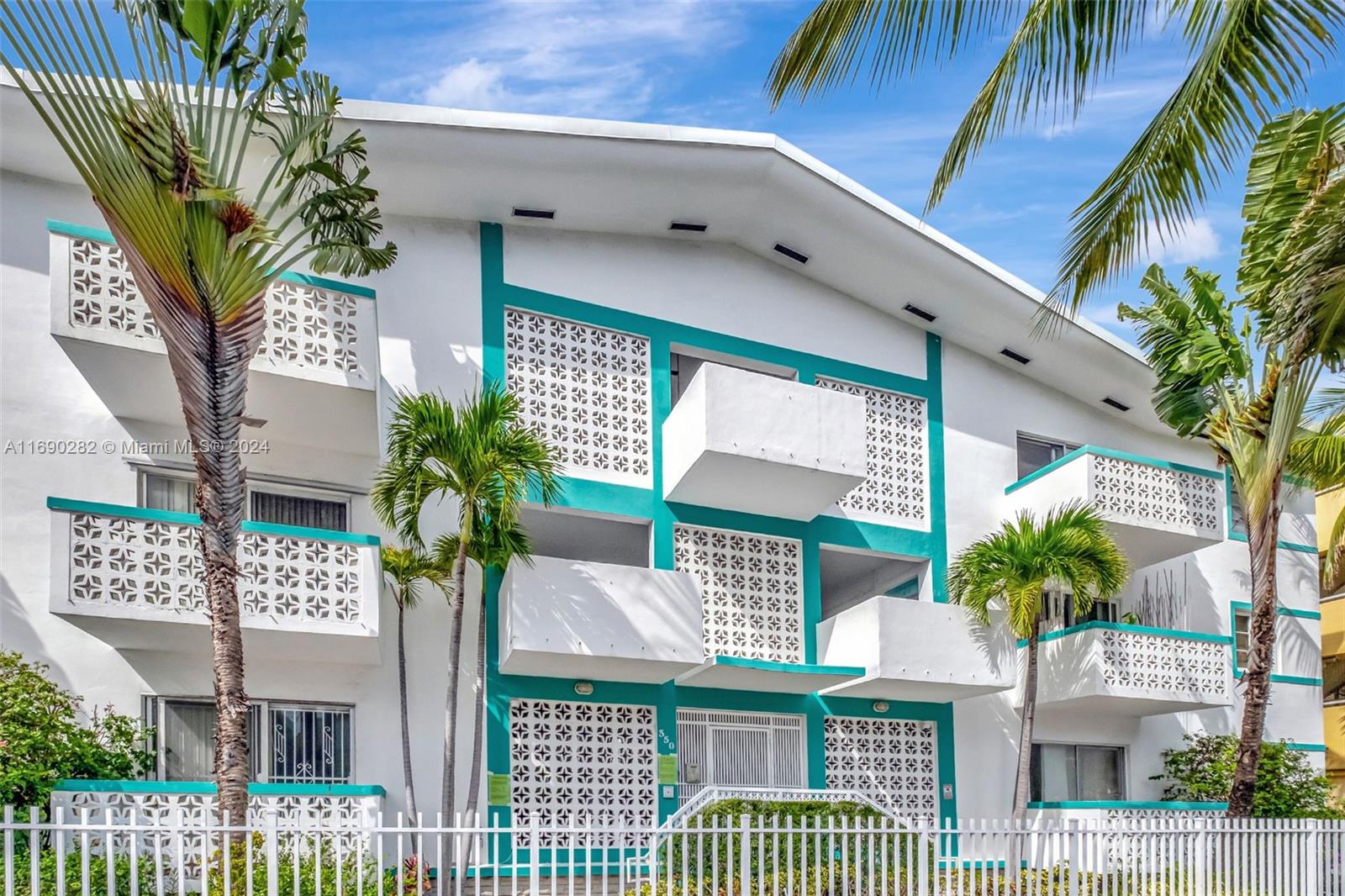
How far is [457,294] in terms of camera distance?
1859 centimetres

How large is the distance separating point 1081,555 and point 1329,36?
12417mm

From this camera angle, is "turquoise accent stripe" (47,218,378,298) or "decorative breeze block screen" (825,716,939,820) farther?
"decorative breeze block screen" (825,716,939,820)

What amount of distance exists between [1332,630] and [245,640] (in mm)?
24279

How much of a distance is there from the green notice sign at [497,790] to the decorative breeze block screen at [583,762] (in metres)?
0.19

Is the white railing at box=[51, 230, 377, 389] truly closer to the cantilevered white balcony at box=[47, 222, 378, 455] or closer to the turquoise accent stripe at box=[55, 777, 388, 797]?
the cantilevered white balcony at box=[47, 222, 378, 455]

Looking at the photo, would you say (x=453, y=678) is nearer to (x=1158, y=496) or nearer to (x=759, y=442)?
(x=759, y=442)

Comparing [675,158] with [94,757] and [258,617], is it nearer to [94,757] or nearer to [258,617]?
[258,617]

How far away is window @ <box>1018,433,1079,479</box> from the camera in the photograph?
23859 mm

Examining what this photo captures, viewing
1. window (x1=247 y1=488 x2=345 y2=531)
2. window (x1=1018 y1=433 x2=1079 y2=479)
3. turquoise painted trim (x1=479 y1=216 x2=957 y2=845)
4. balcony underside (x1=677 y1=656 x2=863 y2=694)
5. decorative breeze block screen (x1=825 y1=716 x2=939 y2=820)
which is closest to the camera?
window (x1=247 y1=488 x2=345 y2=531)

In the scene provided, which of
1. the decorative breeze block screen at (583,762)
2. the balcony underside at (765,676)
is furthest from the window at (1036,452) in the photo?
the decorative breeze block screen at (583,762)

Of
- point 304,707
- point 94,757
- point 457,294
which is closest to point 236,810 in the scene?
point 94,757

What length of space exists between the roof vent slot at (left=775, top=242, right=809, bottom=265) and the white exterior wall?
0.38 metres

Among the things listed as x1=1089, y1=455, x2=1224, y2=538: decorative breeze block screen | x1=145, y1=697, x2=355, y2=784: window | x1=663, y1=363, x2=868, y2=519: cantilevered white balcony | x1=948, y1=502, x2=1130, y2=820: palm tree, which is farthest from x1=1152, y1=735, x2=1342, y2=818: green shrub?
x1=145, y1=697, x2=355, y2=784: window

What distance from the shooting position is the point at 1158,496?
21859 millimetres
